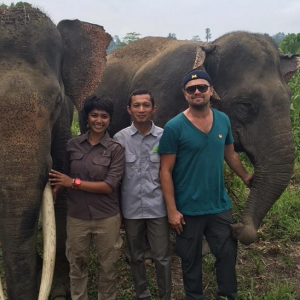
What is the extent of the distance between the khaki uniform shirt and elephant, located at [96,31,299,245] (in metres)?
0.87

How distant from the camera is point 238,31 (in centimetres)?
405

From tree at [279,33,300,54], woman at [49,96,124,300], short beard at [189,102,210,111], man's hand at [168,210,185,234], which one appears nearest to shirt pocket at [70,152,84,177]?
woman at [49,96,124,300]

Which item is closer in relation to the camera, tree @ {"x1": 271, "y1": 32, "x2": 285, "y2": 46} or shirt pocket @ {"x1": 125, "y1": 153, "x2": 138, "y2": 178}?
shirt pocket @ {"x1": 125, "y1": 153, "x2": 138, "y2": 178}

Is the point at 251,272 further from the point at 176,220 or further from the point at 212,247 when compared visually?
the point at 176,220

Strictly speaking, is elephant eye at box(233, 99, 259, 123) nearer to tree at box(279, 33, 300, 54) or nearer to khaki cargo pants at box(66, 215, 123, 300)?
khaki cargo pants at box(66, 215, 123, 300)

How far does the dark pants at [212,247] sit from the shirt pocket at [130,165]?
445 mm

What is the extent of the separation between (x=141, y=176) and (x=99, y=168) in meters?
0.30

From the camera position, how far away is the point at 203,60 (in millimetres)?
3643

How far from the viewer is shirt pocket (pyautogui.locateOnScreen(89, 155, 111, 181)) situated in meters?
2.84

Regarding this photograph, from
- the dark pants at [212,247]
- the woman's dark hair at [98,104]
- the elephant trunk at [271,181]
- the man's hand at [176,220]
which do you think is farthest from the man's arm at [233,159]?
the woman's dark hair at [98,104]

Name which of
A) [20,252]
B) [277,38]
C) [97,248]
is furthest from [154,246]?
[277,38]

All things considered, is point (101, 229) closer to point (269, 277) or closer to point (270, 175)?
point (270, 175)

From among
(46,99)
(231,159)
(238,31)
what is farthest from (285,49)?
(46,99)

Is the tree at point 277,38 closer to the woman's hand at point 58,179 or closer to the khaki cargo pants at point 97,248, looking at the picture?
the khaki cargo pants at point 97,248
